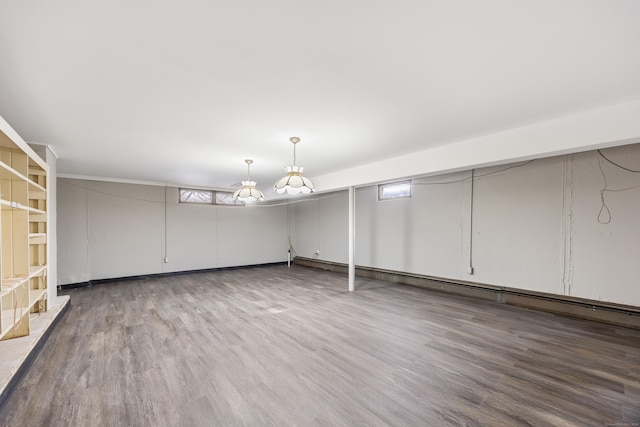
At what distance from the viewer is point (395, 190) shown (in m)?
6.38

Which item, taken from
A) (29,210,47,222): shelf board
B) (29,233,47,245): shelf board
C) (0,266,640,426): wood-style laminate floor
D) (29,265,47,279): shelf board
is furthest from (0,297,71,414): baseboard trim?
(29,210,47,222): shelf board

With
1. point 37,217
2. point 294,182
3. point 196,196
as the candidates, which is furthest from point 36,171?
point 196,196

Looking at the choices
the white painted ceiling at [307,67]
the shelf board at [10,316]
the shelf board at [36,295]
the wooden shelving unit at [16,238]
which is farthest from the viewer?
the shelf board at [36,295]

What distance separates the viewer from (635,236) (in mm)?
3482

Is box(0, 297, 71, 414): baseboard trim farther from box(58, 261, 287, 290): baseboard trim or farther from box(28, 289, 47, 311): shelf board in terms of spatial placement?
box(58, 261, 287, 290): baseboard trim

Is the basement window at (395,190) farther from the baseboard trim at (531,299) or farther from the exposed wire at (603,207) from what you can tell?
the exposed wire at (603,207)

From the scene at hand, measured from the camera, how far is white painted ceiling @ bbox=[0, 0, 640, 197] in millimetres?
1474

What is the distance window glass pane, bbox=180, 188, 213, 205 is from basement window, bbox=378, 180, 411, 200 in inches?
197

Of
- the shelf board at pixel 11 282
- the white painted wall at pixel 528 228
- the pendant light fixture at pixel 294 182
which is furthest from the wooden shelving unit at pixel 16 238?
the white painted wall at pixel 528 228

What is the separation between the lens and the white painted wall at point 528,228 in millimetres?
3592

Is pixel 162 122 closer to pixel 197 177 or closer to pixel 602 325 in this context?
pixel 197 177

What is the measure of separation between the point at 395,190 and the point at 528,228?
2.70 m

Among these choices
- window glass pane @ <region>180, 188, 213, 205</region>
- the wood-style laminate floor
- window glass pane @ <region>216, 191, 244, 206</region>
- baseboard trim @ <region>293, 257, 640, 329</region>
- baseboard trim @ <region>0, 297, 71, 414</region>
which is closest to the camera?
the wood-style laminate floor

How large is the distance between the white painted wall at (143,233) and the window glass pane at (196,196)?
0.18 meters
